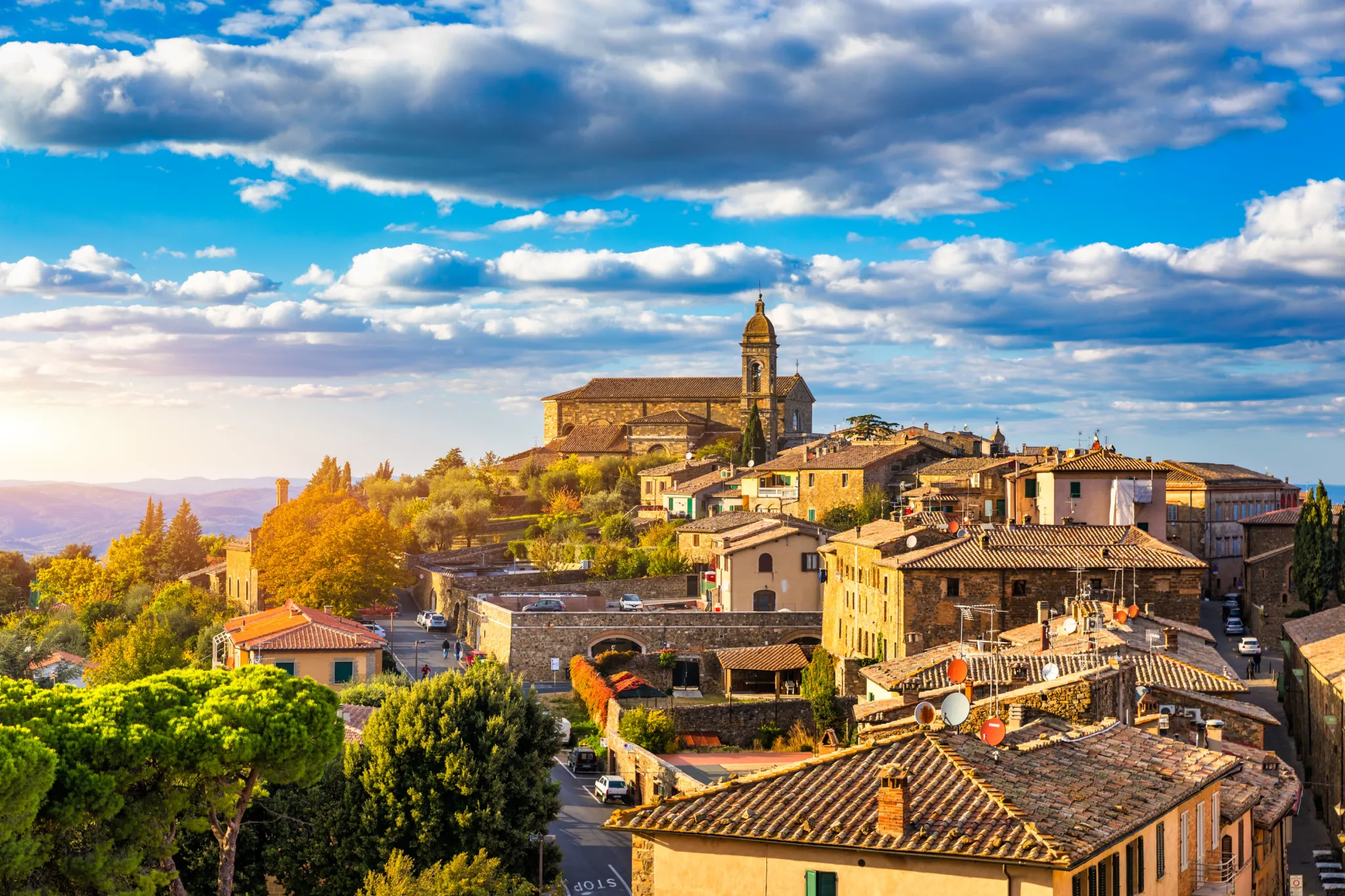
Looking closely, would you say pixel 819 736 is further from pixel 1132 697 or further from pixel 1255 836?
pixel 1255 836

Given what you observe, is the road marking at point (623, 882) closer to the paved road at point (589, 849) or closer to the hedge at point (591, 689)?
the paved road at point (589, 849)

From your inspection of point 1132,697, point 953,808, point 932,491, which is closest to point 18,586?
point 932,491

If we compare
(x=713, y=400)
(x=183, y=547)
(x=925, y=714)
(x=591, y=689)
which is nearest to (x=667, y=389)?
(x=713, y=400)

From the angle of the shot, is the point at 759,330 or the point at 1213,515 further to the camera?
the point at 759,330

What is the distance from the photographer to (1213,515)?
74938mm

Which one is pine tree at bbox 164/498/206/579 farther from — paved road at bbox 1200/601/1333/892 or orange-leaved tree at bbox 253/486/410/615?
paved road at bbox 1200/601/1333/892

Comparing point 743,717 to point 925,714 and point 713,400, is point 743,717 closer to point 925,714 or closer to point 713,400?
point 925,714

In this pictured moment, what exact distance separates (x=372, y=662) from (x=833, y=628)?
18023mm

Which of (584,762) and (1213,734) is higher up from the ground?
(1213,734)

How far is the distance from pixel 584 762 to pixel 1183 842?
91.4 ft

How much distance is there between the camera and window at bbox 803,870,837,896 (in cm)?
1555

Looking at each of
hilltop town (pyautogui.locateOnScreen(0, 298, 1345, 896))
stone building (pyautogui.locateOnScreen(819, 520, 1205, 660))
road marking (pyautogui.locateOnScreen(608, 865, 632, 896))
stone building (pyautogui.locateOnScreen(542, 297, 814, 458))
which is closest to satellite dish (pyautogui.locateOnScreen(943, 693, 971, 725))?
hilltop town (pyautogui.locateOnScreen(0, 298, 1345, 896))

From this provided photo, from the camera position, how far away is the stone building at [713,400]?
118438 millimetres

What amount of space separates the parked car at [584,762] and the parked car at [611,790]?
4072mm
